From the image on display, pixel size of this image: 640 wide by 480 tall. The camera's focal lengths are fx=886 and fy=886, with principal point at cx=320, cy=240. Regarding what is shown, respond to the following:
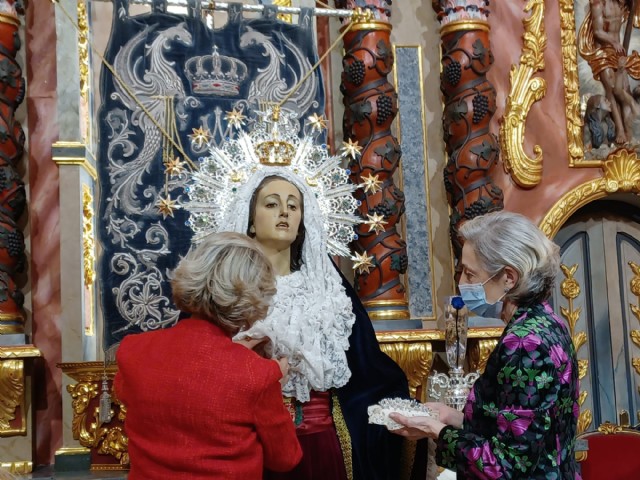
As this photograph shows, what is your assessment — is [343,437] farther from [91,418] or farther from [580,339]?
[580,339]

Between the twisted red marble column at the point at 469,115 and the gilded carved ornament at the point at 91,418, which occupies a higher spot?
the twisted red marble column at the point at 469,115

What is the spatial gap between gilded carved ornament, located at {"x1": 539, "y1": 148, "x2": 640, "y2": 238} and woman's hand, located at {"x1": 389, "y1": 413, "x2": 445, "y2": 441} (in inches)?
122

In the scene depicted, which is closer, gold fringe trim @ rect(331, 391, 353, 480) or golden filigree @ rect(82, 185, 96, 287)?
gold fringe trim @ rect(331, 391, 353, 480)

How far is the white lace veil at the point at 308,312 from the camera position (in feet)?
10.8

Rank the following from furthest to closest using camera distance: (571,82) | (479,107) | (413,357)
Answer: (571,82)
(479,107)
(413,357)

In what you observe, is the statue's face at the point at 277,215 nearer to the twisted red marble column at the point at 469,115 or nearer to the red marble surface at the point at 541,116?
the twisted red marble column at the point at 469,115

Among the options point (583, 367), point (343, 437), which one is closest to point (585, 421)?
point (583, 367)

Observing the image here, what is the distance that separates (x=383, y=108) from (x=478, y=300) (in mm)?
2662

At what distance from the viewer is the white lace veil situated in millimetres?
3301

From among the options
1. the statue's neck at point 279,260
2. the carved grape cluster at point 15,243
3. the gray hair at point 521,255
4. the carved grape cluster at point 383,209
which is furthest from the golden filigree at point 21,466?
the gray hair at point 521,255

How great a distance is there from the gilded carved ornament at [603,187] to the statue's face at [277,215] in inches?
94.5

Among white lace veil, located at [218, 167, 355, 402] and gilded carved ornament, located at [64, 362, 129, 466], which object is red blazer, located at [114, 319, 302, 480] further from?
gilded carved ornament, located at [64, 362, 129, 466]

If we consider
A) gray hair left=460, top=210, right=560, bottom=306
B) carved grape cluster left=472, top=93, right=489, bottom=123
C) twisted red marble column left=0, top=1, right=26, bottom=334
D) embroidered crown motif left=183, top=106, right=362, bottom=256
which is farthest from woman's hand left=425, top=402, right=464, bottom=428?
carved grape cluster left=472, top=93, right=489, bottom=123

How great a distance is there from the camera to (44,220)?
195 inches
